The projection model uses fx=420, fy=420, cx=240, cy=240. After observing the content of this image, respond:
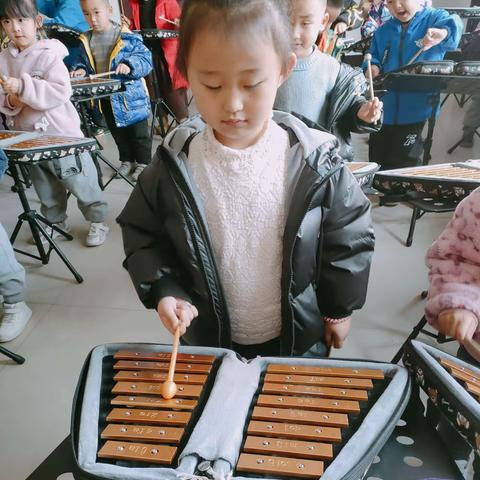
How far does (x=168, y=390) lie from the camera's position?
681 mm

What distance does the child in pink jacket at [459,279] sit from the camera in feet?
2.77

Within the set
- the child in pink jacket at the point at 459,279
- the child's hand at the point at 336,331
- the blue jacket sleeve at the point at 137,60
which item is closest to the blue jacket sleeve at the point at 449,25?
the blue jacket sleeve at the point at 137,60

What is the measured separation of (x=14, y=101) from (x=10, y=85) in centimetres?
18

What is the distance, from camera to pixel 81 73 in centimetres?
295

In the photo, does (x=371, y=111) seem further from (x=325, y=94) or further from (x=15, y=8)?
(x=15, y=8)

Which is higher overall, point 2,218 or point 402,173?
point 402,173

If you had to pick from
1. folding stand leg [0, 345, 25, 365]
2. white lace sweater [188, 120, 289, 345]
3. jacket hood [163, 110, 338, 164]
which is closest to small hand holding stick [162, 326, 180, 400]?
white lace sweater [188, 120, 289, 345]

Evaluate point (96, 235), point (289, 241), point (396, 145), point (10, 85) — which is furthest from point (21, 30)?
point (396, 145)

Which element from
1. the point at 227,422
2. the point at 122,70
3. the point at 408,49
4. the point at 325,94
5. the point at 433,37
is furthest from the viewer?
the point at 122,70

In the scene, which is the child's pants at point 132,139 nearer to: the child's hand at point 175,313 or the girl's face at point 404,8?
the girl's face at point 404,8

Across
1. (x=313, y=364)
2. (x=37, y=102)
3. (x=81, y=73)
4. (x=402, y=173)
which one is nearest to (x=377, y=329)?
(x=402, y=173)

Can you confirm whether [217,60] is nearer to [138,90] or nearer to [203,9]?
[203,9]

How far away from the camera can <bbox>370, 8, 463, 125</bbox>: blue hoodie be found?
2488 mm

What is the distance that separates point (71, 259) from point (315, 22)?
184 centimetres
